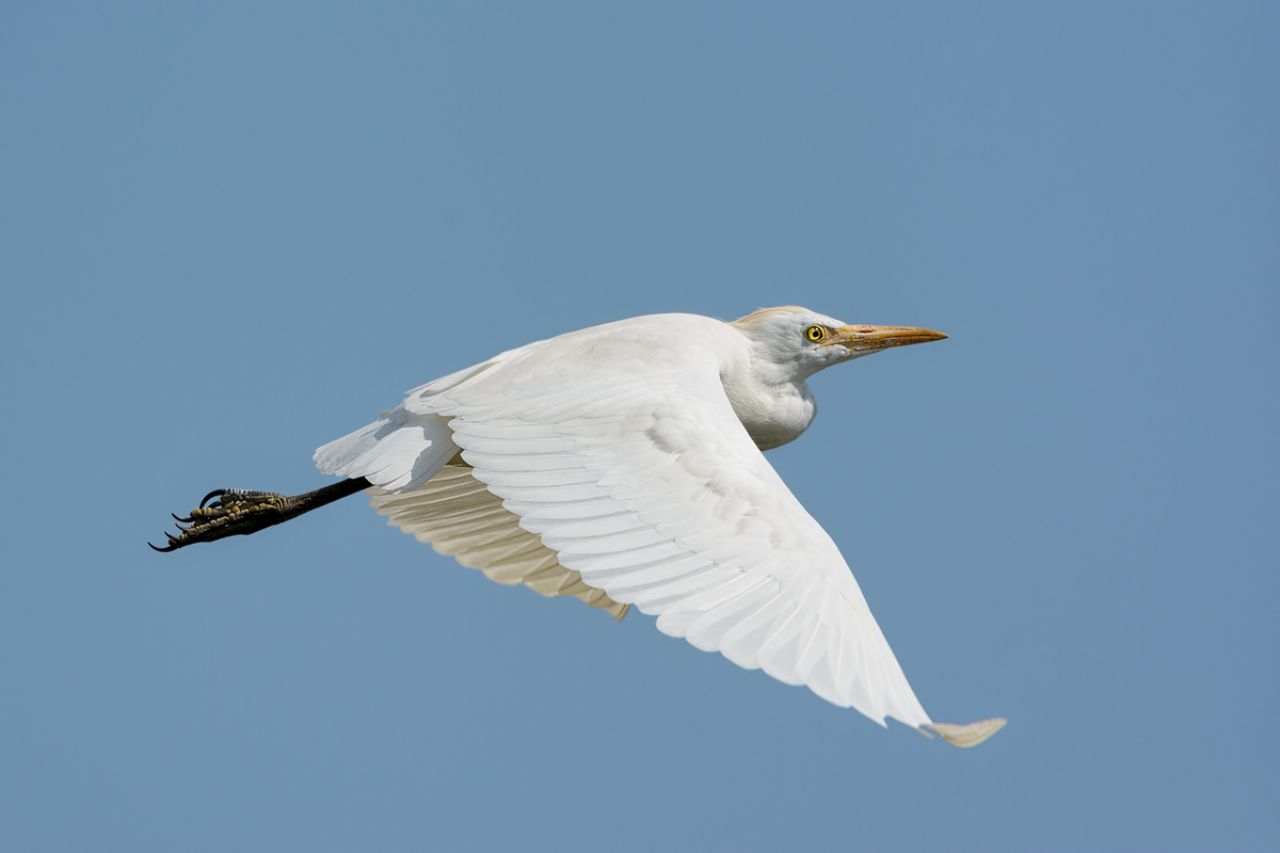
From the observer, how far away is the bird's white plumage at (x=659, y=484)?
600 centimetres

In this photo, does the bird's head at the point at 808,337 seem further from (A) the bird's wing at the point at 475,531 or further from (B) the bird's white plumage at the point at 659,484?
(A) the bird's wing at the point at 475,531

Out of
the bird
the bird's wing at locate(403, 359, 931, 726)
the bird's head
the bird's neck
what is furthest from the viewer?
the bird's head

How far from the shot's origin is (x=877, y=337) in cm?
983

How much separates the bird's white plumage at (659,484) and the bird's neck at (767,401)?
0.03 metres

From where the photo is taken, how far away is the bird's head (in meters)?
9.47

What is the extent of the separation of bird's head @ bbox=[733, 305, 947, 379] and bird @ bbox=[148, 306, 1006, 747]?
0.4 inches

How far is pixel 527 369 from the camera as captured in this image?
8.27m

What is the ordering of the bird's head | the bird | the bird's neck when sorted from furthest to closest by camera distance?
the bird's head
the bird's neck
the bird

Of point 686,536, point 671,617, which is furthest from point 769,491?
point 671,617

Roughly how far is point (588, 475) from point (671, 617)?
3.94 ft

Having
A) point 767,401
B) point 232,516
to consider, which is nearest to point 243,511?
point 232,516

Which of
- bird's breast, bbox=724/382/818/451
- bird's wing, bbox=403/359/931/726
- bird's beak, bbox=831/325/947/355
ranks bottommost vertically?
bird's wing, bbox=403/359/931/726

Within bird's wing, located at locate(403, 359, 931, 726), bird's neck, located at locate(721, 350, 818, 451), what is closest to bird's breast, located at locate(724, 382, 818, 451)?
bird's neck, located at locate(721, 350, 818, 451)

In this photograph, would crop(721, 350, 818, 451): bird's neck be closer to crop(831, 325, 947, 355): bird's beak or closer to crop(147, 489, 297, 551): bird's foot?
crop(831, 325, 947, 355): bird's beak
